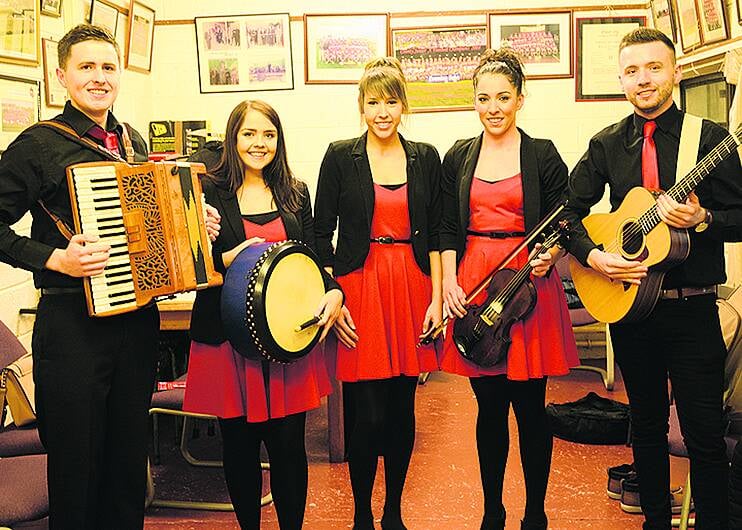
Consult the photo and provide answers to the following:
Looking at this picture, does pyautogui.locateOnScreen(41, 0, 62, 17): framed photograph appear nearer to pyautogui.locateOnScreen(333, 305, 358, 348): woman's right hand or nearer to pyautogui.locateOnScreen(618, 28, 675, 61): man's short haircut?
pyautogui.locateOnScreen(333, 305, 358, 348): woman's right hand

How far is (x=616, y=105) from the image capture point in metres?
5.88

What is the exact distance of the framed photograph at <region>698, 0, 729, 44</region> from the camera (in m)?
4.35

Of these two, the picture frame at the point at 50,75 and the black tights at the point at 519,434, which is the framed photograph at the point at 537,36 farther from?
the black tights at the point at 519,434

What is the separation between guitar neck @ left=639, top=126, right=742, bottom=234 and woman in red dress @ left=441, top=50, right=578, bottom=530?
35 cm

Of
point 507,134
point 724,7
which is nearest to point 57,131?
point 507,134

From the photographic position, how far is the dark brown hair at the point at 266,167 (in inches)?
108

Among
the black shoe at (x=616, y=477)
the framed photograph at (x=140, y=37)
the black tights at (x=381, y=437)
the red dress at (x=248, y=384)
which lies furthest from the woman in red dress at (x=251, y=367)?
the framed photograph at (x=140, y=37)

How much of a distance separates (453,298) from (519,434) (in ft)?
1.59

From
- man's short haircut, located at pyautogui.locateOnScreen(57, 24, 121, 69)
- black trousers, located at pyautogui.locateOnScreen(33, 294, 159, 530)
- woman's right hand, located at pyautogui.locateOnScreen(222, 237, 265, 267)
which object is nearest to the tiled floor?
black trousers, located at pyautogui.locateOnScreen(33, 294, 159, 530)

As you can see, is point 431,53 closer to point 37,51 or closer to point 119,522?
point 37,51

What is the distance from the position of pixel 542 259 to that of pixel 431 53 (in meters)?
3.34

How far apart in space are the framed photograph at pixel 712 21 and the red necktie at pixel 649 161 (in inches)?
80.3

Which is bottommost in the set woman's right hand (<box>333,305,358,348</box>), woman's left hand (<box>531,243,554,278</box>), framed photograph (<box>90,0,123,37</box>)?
woman's right hand (<box>333,305,358,348</box>)

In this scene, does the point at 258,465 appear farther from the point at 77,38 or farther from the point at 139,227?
the point at 77,38
